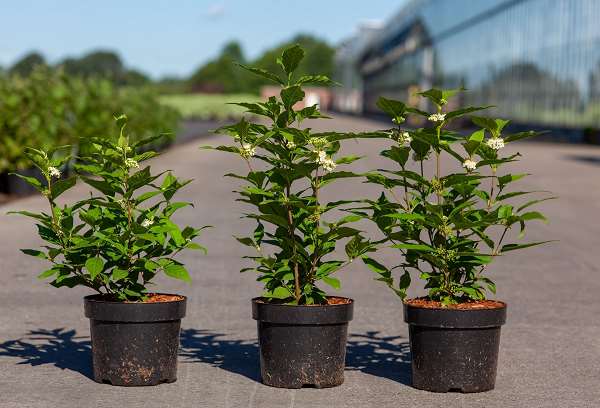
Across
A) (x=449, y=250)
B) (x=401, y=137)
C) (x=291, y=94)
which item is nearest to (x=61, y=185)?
(x=291, y=94)

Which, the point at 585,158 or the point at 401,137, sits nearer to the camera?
the point at 401,137

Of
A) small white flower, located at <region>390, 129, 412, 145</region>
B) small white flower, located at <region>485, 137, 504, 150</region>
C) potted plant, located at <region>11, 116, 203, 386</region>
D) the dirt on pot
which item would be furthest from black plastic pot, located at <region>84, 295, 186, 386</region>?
small white flower, located at <region>485, 137, 504, 150</region>

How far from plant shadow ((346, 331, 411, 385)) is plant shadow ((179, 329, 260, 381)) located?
594mm

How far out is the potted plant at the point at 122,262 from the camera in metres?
6.23

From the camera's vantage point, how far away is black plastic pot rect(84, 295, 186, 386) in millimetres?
6211

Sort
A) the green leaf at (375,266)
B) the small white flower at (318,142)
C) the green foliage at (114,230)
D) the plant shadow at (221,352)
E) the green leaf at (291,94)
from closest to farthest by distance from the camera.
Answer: the green leaf at (291,94) < the small white flower at (318,142) < the green foliage at (114,230) < the green leaf at (375,266) < the plant shadow at (221,352)

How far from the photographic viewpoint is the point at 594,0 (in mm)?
51688

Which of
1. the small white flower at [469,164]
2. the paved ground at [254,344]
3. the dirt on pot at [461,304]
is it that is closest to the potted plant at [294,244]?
the paved ground at [254,344]

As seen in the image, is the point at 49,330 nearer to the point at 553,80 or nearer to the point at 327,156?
the point at 327,156

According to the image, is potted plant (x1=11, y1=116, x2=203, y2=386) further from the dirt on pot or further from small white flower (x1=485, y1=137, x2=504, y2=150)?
small white flower (x1=485, y1=137, x2=504, y2=150)

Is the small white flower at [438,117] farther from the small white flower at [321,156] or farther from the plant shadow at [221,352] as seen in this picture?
the plant shadow at [221,352]

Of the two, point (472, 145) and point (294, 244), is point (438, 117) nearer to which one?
point (472, 145)

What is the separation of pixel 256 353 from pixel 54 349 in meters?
1.29

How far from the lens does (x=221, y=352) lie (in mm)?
7492
